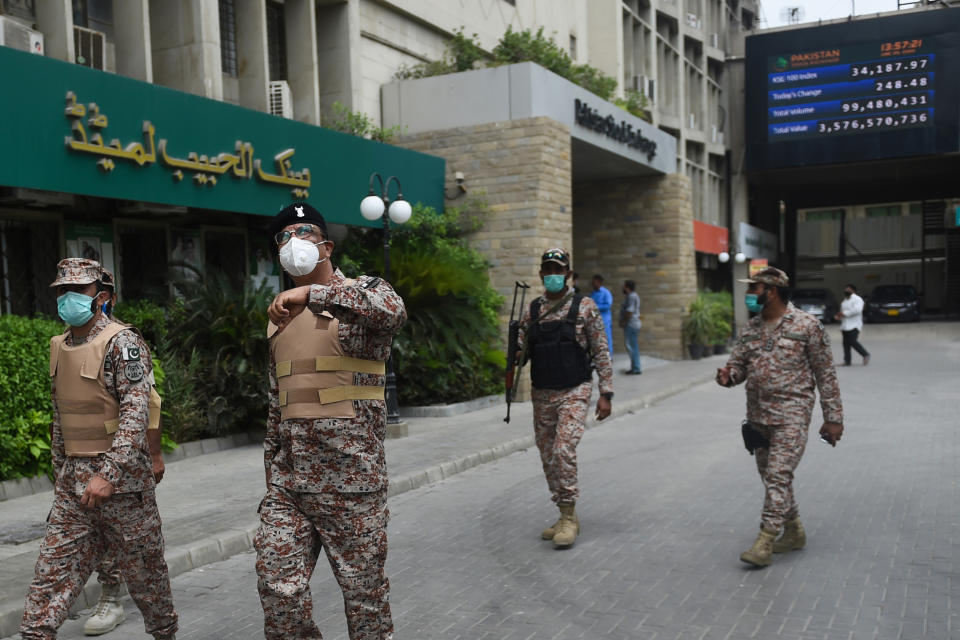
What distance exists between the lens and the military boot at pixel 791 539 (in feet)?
18.6

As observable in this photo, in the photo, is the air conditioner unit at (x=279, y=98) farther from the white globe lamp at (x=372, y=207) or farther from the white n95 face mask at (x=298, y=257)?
the white n95 face mask at (x=298, y=257)

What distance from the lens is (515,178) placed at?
14625 mm

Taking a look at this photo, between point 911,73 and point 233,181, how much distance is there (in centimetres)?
2754

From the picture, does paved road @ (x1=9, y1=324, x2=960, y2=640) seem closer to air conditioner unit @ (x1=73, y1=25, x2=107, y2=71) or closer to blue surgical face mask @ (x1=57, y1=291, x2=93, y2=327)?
blue surgical face mask @ (x1=57, y1=291, x2=93, y2=327)

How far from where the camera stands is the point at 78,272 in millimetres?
3941

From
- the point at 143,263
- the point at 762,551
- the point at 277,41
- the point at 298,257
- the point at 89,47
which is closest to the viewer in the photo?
the point at 298,257

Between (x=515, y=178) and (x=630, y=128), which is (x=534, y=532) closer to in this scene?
(x=515, y=178)

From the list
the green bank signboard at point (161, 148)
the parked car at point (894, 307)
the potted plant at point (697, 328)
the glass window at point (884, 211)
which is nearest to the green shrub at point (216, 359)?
the green bank signboard at point (161, 148)

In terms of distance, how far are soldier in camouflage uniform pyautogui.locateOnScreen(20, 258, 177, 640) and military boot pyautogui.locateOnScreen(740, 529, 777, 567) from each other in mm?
3333

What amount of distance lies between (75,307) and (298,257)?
1.30 m

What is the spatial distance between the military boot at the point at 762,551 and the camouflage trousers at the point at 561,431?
123 centimetres

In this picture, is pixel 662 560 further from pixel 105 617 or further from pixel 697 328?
pixel 697 328

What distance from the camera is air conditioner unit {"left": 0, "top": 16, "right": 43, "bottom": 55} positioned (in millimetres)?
8945

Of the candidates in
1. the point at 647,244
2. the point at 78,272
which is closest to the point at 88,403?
the point at 78,272
